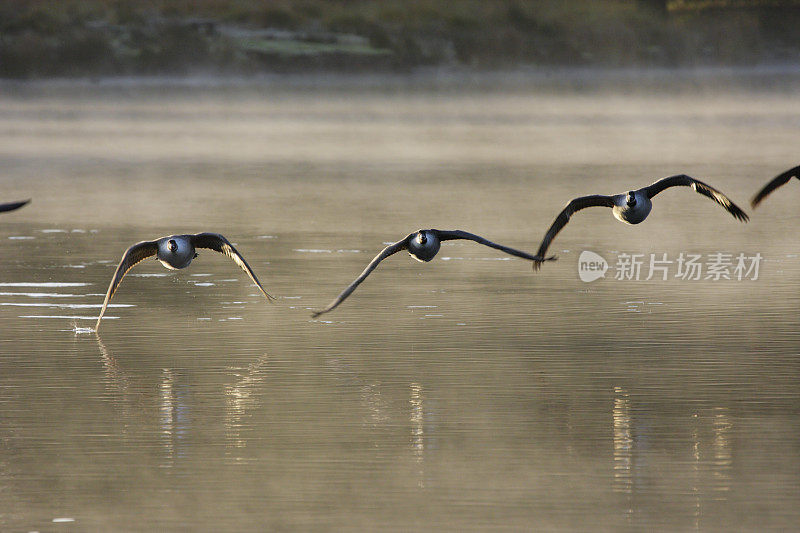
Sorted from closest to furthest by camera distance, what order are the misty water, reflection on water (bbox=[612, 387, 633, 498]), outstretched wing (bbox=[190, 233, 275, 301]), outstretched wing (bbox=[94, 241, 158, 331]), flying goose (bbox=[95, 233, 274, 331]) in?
1. the misty water
2. reflection on water (bbox=[612, 387, 633, 498])
3. outstretched wing (bbox=[94, 241, 158, 331])
4. flying goose (bbox=[95, 233, 274, 331])
5. outstretched wing (bbox=[190, 233, 275, 301])

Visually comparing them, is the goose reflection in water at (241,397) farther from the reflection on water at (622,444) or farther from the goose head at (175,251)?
the reflection on water at (622,444)

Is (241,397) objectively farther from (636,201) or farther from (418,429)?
(636,201)

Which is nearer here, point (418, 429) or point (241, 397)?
point (418, 429)

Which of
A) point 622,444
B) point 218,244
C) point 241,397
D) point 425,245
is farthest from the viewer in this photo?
point 218,244

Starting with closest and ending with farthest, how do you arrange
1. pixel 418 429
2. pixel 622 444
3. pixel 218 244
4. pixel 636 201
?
pixel 622 444
pixel 418 429
pixel 218 244
pixel 636 201

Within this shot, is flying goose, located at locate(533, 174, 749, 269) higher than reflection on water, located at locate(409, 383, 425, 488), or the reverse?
flying goose, located at locate(533, 174, 749, 269)

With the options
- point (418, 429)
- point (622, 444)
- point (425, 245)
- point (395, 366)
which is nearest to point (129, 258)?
point (395, 366)

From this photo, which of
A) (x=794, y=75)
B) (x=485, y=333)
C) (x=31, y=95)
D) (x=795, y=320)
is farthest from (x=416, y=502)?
(x=794, y=75)

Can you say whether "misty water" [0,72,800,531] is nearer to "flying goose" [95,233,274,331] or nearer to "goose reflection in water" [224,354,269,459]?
"goose reflection in water" [224,354,269,459]

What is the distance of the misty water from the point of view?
12.9 meters

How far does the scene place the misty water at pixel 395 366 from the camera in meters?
12.9

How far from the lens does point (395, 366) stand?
56.9ft

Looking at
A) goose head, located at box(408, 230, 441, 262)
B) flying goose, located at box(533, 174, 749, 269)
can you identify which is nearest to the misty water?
goose head, located at box(408, 230, 441, 262)

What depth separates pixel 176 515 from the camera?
1244 centimetres
